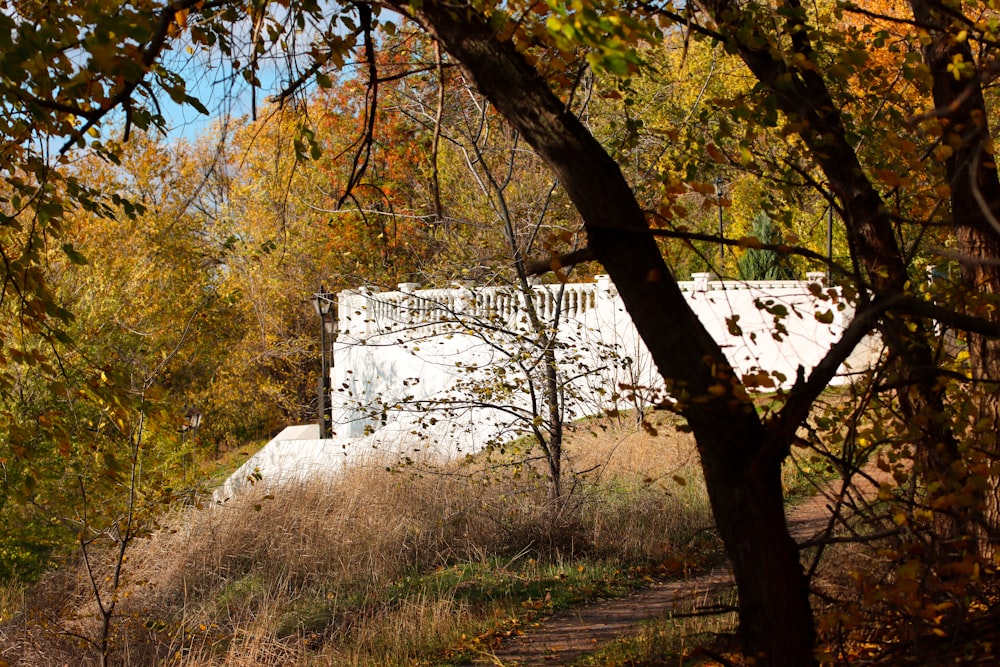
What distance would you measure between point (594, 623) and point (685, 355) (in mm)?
4037

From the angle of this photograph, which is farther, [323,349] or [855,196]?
[323,349]

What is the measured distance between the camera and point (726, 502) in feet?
10.8

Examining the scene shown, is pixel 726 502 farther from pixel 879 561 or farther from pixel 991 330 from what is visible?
pixel 879 561

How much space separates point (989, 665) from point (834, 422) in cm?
145

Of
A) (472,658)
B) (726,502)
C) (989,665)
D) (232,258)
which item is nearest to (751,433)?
(726,502)

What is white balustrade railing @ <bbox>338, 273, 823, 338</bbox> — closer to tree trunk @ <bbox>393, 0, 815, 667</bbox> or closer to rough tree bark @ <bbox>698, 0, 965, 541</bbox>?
rough tree bark @ <bbox>698, 0, 965, 541</bbox>

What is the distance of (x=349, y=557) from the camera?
27.5 ft

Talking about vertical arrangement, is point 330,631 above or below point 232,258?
below

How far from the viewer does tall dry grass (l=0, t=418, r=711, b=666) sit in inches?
265

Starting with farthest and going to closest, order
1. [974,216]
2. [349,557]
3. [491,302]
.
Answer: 1. [491,302]
2. [349,557]
3. [974,216]

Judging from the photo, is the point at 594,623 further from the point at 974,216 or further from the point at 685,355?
the point at 685,355

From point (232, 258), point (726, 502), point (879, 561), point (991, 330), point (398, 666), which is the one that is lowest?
point (398, 666)

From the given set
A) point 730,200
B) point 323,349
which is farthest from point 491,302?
point 730,200

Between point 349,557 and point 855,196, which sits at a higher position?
point 855,196
